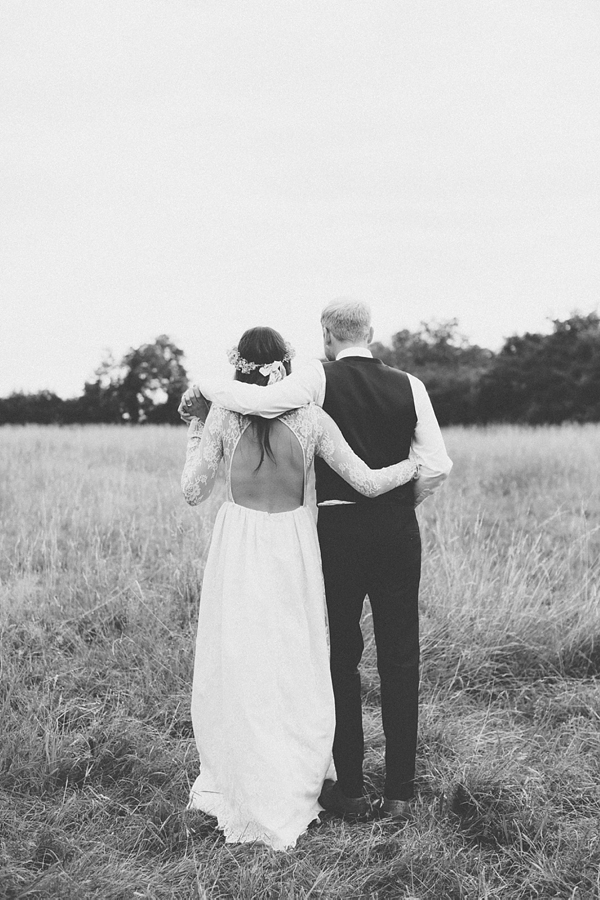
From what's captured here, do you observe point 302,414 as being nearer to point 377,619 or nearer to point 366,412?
point 366,412

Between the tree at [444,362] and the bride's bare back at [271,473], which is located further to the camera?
the tree at [444,362]

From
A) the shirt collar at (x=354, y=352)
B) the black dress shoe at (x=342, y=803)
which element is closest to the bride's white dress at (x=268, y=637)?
the black dress shoe at (x=342, y=803)

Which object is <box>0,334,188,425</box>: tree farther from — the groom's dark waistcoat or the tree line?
the groom's dark waistcoat

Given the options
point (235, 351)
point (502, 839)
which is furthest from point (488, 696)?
point (235, 351)

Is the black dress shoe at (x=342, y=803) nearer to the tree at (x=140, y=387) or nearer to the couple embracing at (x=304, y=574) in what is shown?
the couple embracing at (x=304, y=574)

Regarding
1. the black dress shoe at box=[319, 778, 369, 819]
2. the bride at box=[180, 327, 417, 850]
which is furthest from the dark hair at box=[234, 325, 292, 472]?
the black dress shoe at box=[319, 778, 369, 819]

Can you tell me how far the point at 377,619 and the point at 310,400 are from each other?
97 cm

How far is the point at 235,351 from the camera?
9.54 ft

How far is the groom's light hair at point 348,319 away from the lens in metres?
2.98

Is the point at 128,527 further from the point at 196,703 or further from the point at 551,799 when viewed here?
the point at 551,799

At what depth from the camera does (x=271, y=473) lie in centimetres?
292

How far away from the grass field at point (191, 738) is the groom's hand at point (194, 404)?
1.57 meters

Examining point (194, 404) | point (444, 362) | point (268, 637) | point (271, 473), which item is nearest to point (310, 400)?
point (271, 473)

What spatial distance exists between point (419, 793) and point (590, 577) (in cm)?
327
